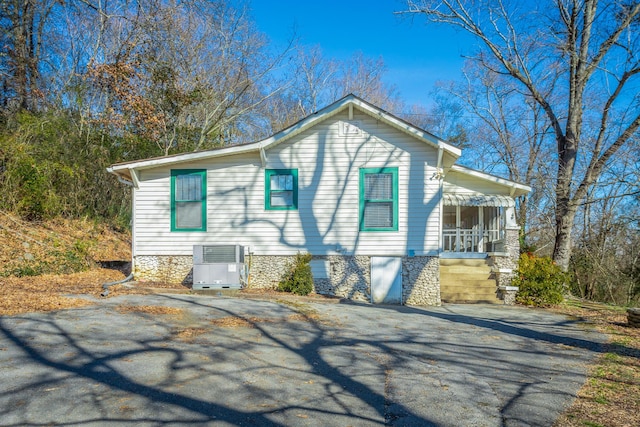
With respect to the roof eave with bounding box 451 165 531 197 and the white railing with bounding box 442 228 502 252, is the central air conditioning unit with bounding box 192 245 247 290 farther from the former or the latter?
the roof eave with bounding box 451 165 531 197

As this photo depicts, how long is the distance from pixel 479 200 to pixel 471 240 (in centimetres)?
133

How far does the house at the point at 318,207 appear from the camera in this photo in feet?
40.1

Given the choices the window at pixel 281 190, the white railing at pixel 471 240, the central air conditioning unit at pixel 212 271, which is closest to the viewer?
the central air conditioning unit at pixel 212 271

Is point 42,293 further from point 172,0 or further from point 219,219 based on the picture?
point 172,0

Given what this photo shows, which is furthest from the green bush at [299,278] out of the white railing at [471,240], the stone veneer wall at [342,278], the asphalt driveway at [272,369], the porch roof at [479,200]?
the porch roof at [479,200]

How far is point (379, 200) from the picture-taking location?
12336 mm

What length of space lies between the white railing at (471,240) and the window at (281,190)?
4.41 m

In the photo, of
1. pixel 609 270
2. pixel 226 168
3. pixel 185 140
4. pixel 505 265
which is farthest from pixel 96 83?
pixel 609 270

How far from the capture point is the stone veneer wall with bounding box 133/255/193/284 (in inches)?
489

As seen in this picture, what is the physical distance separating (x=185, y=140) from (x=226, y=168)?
32.2 ft

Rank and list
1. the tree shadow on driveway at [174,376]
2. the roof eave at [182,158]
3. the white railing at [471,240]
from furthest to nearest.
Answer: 1. the white railing at [471,240]
2. the roof eave at [182,158]
3. the tree shadow on driveway at [174,376]

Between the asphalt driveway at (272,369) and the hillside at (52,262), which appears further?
the hillside at (52,262)

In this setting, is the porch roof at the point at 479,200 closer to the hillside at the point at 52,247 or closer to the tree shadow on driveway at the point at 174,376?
the tree shadow on driveway at the point at 174,376

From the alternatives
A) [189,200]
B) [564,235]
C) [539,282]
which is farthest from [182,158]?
[564,235]
